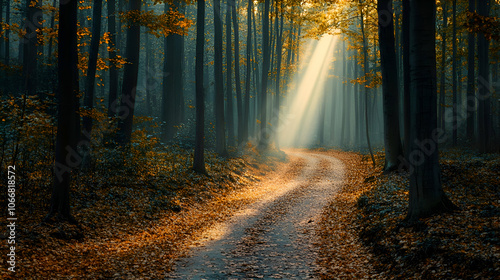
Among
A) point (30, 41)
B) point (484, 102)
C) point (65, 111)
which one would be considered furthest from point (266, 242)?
point (484, 102)

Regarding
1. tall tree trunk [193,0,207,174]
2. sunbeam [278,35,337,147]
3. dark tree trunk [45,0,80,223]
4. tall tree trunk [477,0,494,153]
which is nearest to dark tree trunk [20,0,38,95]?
tall tree trunk [193,0,207,174]

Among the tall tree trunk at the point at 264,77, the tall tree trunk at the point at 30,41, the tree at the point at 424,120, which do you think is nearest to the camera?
the tree at the point at 424,120

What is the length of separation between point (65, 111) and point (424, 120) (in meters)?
7.74

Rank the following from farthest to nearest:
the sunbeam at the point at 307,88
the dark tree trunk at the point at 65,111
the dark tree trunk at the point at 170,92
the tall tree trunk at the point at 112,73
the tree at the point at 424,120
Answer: the sunbeam at the point at 307,88
the dark tree trunk at the point at 170,92
the tall tree trunk at the point at 112,73
the dark tree trunk at the point at 65,111
the tree at the point at 424,120

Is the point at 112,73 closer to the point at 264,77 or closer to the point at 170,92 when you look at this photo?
the point at 170,92

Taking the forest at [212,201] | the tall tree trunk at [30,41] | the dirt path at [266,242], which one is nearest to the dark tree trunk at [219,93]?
the forest at [212,201]

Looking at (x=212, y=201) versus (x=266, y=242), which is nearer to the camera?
(x=266, y=242)

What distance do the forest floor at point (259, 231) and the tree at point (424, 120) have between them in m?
0.42

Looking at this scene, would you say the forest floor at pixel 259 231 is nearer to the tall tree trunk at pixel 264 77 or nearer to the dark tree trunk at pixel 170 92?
the dark tree trunk at pixel 170 92

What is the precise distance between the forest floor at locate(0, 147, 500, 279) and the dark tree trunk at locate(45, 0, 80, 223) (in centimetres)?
53

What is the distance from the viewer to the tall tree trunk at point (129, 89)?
1369 centimetres

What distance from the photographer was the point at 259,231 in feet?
28.9

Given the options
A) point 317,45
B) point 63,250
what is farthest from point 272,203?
point 317,45

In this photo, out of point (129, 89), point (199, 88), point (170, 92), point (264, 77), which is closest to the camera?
point (129, 89)
